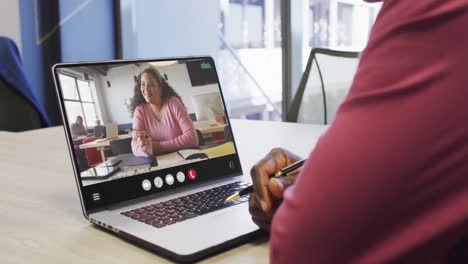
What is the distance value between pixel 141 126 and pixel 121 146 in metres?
0.05

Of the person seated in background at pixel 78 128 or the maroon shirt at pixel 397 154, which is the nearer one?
the maroon shirt at pixel 397 154

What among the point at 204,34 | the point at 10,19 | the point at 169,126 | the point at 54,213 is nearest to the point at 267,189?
the point at 169,126

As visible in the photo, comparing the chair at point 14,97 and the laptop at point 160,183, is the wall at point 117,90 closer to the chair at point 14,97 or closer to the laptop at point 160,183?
the laptop at point 160,183

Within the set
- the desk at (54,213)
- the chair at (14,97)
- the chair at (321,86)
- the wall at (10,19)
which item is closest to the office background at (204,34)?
the wall at (10,19)

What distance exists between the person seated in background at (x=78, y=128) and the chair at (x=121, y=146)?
2.0 inches

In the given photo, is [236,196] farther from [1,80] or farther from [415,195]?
[1,80]

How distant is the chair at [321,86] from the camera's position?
229 cm

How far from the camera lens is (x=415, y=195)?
1.37ft

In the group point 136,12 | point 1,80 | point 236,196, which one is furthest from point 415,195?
point 136,12

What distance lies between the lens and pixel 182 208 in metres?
0.86

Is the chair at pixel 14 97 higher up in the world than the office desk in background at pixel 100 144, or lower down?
lower down

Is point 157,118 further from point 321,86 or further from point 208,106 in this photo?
point 321,86

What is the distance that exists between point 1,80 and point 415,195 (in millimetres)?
2527

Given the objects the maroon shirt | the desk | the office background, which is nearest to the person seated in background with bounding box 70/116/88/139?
the desk
